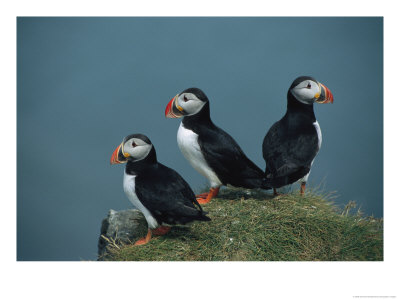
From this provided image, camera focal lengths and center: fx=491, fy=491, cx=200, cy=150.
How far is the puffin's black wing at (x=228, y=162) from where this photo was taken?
14.3 ft

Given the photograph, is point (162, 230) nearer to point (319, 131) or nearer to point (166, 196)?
point (166, 196)

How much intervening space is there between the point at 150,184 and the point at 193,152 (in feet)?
2.41

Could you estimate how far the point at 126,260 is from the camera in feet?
12.9

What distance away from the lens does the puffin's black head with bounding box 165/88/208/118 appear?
4.29 metres

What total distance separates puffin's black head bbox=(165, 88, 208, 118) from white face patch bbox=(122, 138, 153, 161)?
53 cm

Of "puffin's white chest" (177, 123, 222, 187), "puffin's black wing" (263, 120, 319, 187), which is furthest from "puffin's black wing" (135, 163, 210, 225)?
"puffin's black wing" (263, 120, 319, 187)

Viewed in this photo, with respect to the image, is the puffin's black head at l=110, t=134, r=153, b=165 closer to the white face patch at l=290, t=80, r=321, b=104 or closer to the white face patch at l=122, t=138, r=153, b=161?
the white face patch at l=122, t=138, r=153, b=161

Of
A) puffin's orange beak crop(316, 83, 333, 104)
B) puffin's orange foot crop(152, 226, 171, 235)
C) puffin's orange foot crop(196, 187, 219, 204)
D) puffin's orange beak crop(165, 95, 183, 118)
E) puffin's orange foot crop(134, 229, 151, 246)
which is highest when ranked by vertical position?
puffin's orange beak crop(316, 83, 333, 104)

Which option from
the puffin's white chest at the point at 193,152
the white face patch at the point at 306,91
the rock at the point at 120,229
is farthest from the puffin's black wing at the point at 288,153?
the rock at the point at 120,229
